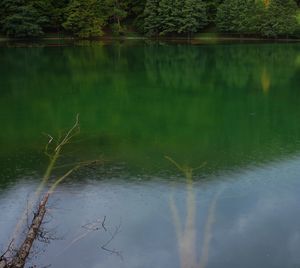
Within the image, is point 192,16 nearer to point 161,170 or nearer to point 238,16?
point 238,16

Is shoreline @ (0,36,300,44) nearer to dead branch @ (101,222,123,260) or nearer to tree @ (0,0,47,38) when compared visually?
tree @ (0,0,47,38)

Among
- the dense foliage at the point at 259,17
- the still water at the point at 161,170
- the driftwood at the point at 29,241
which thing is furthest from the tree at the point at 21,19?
the driftwood at the point at 29,241

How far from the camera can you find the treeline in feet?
172

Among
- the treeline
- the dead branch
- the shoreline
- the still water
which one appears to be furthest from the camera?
the shoreline

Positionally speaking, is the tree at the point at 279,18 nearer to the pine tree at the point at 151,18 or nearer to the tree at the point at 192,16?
the tree at the point at 192,16

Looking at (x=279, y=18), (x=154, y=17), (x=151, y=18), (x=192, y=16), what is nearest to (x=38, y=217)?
(x=279, y=18)

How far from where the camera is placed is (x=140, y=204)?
1082cm

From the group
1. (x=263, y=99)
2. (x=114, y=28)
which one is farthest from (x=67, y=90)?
(x=114, y=28)

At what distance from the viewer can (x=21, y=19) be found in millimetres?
51656

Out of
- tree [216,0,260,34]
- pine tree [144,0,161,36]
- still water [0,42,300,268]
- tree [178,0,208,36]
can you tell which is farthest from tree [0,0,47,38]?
still water [0,42,300,268]

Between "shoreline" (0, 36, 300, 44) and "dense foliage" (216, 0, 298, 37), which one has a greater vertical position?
"dense foliage" (216, 0, 298, 37)

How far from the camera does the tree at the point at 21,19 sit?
51.6 metres

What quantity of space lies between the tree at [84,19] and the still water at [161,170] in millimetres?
27067

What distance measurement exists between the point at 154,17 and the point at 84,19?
7.86m
